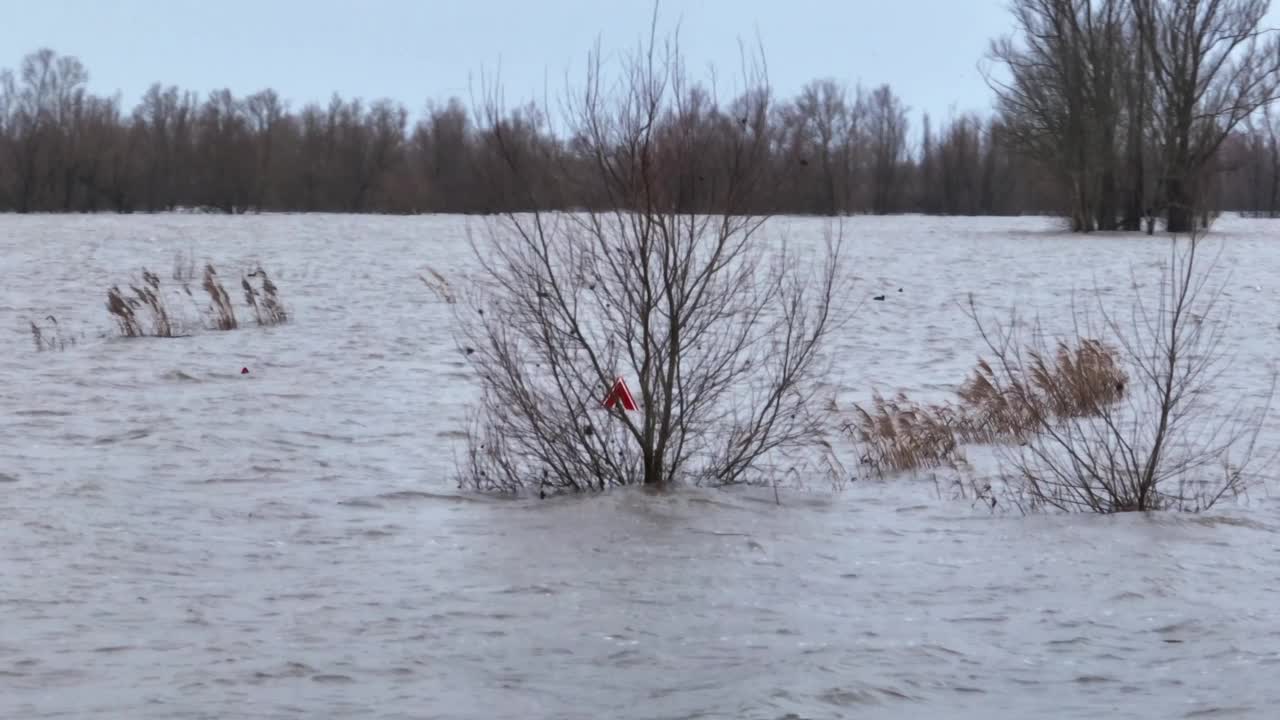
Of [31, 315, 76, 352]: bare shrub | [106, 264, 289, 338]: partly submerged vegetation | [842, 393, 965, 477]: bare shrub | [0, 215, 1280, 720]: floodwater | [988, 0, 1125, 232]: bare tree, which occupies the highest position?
[988, 0, 1125, 232]: bare tree

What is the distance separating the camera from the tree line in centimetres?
862

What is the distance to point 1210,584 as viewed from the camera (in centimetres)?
680

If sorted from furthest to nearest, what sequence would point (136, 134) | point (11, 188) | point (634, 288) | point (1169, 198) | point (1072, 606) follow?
point (136, 134) → point (11, 188) → point (1169, 198) → point (634, 288) → point (1072, 606)

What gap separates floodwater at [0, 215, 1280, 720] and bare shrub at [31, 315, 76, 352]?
139 inches

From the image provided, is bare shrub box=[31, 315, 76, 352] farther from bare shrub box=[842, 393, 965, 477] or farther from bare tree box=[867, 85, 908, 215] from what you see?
bare tree box=[867, 85, 908, 215]

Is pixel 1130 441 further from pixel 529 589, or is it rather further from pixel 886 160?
pixel 886 160

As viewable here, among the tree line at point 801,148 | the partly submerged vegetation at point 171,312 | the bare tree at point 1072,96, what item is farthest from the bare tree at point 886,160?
the partly submerged vegetation at point 171,312

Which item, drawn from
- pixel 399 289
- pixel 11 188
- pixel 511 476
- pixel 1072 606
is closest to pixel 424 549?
pixel 511 476

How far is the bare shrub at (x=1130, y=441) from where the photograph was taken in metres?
8.34

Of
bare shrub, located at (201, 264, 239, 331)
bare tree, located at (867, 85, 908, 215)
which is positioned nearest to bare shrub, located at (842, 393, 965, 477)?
bare shrub, located at (201, 264, 239, 331)

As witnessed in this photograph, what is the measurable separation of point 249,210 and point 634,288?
71662mm

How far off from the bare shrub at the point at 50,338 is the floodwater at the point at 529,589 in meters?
3.52

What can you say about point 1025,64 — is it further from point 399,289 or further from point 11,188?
point 11,188

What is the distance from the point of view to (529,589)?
680 cm
